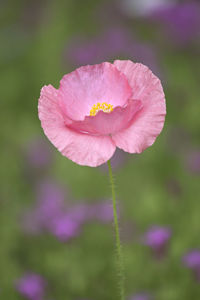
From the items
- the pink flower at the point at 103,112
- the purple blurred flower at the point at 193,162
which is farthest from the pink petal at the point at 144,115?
the purple blurred flower at the point at 193,162

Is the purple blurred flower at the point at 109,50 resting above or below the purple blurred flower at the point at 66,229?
above

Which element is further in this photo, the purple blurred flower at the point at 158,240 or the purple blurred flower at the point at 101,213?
the purple blurred flower at the point at 101,213

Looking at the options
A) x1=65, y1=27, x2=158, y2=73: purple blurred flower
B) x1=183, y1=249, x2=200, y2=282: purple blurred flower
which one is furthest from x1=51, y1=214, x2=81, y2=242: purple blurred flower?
x1=65, y1=27, x2=158, y2=73: purple blurred flower

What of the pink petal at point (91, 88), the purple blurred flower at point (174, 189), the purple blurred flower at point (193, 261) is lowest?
the purple blurred flower at point (193, 261)

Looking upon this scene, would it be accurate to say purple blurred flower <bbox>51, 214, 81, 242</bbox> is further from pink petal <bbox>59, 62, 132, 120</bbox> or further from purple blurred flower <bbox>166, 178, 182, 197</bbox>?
pink petal <bbox>59, 62, 132, 120</bbox>

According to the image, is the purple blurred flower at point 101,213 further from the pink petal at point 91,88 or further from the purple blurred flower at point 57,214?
the pink petal at point 91,88

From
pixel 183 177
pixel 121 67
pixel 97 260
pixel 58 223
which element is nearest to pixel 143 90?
pixel 121 67

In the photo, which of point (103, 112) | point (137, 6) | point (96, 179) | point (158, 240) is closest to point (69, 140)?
point (103, 112)
